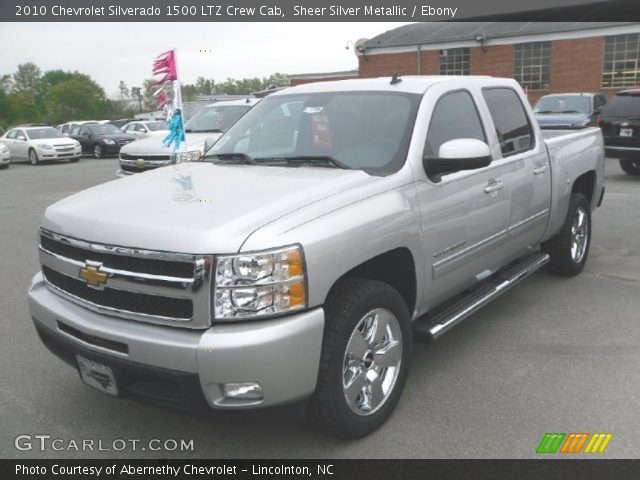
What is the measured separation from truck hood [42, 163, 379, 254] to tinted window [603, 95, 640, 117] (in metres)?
10.6

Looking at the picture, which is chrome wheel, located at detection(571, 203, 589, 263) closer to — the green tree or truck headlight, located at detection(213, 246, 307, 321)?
truck headlight, located at detection(213, 246, 307, 321)

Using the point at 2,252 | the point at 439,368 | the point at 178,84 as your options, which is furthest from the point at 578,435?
the point at 2,252

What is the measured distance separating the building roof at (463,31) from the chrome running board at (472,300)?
2867cm

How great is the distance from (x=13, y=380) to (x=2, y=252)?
13.9 ft

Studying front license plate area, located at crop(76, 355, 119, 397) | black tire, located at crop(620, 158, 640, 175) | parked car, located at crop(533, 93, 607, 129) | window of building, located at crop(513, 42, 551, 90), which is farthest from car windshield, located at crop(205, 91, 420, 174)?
window of building, located at crop(513, 42, 551, 90)

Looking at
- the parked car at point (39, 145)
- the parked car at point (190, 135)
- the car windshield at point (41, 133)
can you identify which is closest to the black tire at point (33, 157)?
the parked car at point (39, 145)

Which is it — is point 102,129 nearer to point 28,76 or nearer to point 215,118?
point 215,118

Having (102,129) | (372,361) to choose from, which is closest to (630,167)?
(372,361)

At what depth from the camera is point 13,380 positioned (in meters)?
3.97

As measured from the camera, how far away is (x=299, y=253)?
2.73 meters

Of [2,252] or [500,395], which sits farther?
[2,252]

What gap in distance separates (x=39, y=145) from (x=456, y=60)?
22765 millimetres

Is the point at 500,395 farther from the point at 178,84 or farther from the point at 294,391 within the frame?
the point at 178,84

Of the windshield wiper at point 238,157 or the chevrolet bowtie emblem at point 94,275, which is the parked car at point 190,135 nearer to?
the windshield wiper at point 238,157
